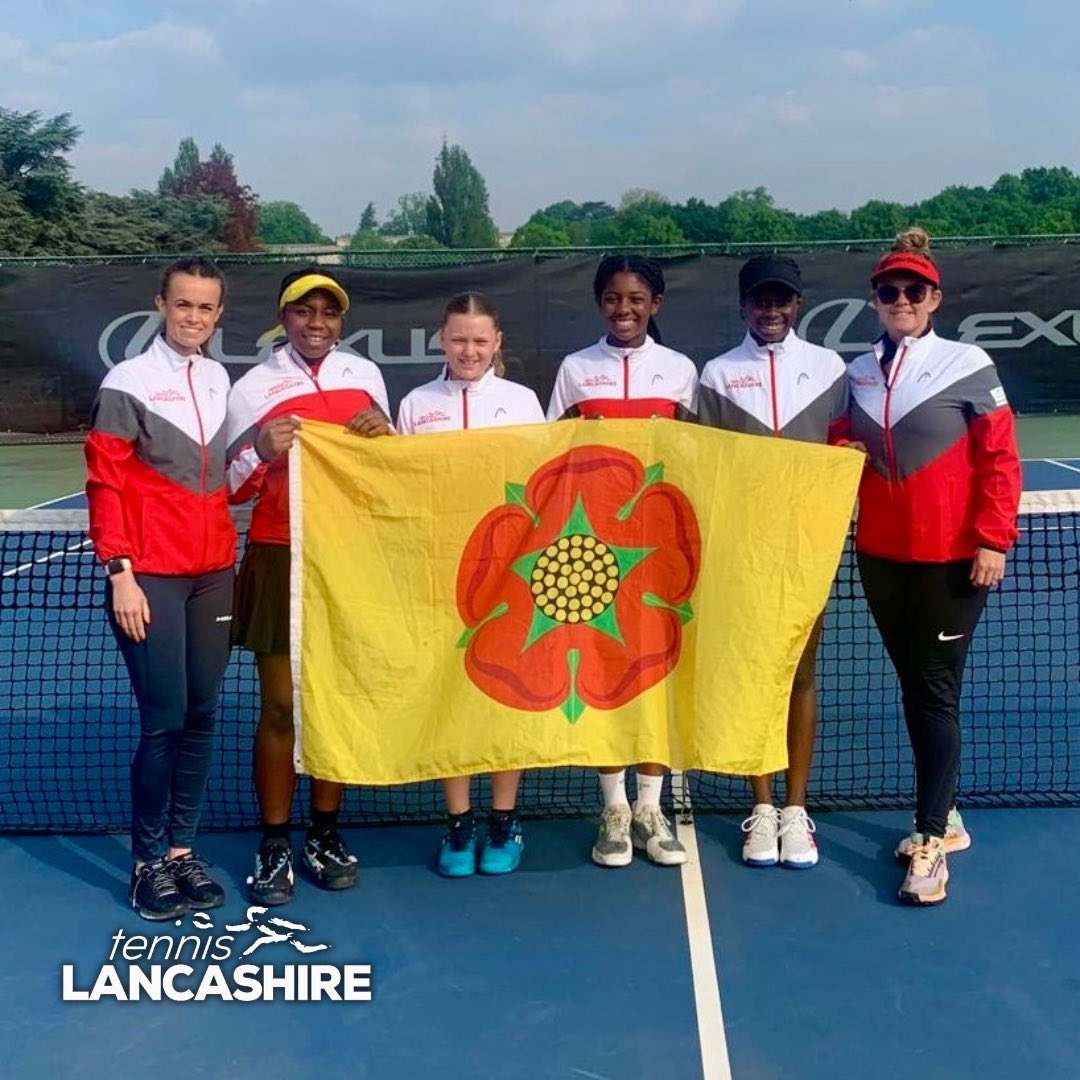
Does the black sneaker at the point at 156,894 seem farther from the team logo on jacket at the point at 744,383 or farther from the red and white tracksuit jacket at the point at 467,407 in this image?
the team logo on jacket at the point at 744,383

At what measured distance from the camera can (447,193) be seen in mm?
78438

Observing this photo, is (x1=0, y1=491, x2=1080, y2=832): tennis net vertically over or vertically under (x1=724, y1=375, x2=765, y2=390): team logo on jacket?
under

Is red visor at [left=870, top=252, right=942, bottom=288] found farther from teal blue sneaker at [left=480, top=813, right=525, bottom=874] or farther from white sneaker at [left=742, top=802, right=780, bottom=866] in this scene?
teal blue sneaker at [left=480, top=813, right=525, bottom=874]

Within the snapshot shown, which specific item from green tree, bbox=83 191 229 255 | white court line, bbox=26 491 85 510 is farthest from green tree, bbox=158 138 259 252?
white court line, bbox=26 491 85 510

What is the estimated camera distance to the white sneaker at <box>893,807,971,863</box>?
3.79m

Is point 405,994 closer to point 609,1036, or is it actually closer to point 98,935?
point 609,1036

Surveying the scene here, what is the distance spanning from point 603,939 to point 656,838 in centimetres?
56

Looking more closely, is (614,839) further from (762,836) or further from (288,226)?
(288,226)

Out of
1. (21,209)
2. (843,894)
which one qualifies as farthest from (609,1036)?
(21,209)

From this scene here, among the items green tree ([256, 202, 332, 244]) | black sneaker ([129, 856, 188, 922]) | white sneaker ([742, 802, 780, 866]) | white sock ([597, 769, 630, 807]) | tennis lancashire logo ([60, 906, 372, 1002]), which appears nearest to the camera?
tennis lancashire logo ([60, 906, 372, 1002])

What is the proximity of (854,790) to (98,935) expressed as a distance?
8.75 ft

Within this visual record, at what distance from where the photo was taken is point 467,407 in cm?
369

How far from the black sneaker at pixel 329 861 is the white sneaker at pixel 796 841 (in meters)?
1.37

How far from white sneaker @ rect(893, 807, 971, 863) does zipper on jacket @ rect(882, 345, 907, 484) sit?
44.1 inches
